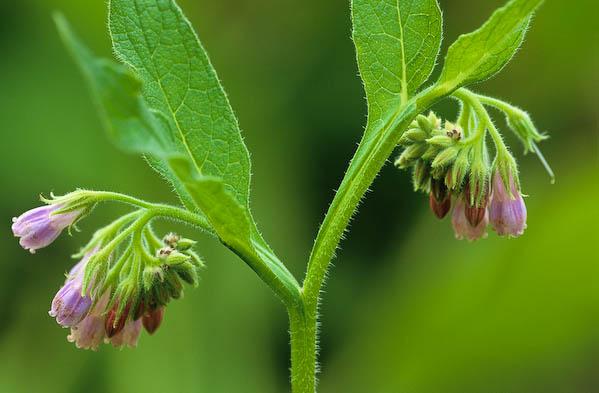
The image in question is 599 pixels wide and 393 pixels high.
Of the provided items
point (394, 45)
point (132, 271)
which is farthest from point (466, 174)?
point (132, 271)

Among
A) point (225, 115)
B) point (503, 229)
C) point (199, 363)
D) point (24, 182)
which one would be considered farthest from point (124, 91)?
point (24, 182)

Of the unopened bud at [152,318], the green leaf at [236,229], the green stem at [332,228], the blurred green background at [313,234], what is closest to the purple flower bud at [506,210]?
the green stem at [332,228]

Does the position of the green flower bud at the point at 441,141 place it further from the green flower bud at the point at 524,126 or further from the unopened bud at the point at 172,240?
the unopened bud at the point at 172,240

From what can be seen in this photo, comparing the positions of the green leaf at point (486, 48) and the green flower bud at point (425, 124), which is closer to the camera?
the green leaf at point (486, 48)

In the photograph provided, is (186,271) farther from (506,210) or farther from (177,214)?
(506,210)

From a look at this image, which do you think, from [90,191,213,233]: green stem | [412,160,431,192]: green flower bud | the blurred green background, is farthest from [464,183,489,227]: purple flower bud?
the blurred green background

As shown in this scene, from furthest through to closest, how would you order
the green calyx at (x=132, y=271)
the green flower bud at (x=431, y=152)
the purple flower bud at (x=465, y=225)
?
1. the purple flower bud at (x=465, y=225)
2. the green flower bud at (x=431, y=152)
3. the green calyx at (x=132, y=271)
